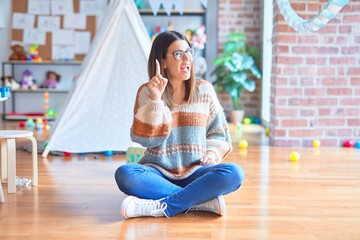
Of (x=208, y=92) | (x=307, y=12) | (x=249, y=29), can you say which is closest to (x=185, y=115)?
(x=208, y=92)

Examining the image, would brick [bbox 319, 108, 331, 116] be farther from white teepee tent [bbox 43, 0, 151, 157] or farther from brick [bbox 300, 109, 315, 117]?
white teepee tent [bbox 43, 0, 151, 157]

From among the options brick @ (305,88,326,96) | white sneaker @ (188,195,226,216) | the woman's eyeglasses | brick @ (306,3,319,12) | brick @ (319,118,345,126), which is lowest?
white sneaker @ (188,195,226,216)

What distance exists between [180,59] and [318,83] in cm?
224

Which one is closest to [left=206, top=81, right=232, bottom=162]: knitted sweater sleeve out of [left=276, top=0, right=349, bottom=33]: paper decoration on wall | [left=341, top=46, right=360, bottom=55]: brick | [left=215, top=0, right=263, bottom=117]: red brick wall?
[left=276, top=0, right=349, bottom=33]: paper decoration on wall

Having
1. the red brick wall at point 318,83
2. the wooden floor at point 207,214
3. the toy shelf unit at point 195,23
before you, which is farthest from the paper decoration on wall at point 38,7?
the wooden floor at point 207,214

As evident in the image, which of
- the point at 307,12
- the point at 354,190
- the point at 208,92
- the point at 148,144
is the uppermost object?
the point at 307,12

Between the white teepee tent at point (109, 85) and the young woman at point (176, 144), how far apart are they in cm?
149

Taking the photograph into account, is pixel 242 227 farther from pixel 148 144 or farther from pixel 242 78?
pixel 242 78

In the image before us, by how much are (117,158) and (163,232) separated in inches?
65.5

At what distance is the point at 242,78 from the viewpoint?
553 centimetres

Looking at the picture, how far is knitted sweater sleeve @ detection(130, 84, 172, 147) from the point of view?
192 cm

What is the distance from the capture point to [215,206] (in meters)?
1.99

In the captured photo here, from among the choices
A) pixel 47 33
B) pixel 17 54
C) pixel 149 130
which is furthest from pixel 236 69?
pixel 149 130

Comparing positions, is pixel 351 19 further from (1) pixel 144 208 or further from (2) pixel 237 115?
(1) pixel 144 208
